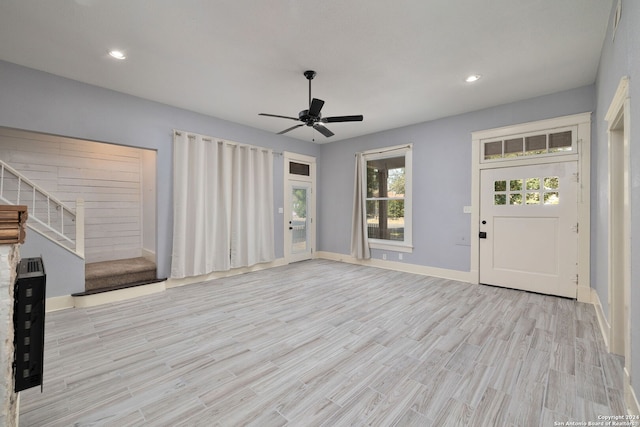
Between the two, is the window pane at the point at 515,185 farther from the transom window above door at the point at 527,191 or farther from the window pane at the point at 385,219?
the window pane at the point at 385,219

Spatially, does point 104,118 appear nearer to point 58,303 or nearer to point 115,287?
point 115,287

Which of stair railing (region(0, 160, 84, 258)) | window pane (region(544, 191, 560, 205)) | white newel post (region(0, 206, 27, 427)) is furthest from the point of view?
window pane (region(544, 191, 560, 205))

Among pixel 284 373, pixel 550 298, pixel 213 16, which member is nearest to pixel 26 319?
pixel 284 373

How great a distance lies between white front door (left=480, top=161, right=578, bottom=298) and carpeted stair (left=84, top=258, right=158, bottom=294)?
5.51 metres

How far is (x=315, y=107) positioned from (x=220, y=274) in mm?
3511

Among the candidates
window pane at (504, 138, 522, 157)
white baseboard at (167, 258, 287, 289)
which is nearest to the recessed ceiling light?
white baseboard at (167, 258, 287, 289)

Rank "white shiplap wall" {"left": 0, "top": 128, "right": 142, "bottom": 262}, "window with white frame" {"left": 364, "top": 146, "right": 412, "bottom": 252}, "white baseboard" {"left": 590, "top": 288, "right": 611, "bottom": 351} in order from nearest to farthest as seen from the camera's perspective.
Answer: "white baseboard" {"left": 590, "top": 288, "right": 611, "bottom": 351}, "white shiplap wall" {"left": 0, "top": 128, "right": 142, "bottom": 262}, "window with white frame" {"left": 364, "top": 146, "right": 412, "bottom": 252}

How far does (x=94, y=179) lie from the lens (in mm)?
5121

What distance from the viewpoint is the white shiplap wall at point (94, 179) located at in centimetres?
444

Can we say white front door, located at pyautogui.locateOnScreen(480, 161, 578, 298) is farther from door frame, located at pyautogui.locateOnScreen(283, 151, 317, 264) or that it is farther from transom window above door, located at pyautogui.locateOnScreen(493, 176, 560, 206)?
door frame, located at pyautogui.locateOnScreen(283, 151, 317, 264)

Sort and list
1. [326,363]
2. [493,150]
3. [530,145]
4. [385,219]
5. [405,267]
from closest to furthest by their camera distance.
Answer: [326,363] < [530,145] < [493,150] < [405,267] < [385,219]

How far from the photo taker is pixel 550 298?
3.88 meters

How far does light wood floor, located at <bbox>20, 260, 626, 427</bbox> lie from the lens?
5.60 feet

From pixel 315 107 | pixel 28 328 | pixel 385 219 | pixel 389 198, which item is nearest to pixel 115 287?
pixel 28 328
